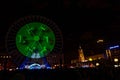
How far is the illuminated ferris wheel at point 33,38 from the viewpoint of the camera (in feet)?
44.5

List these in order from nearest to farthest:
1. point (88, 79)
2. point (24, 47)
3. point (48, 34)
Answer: point (88, 79) < point (24, 47) < point (48, 34)

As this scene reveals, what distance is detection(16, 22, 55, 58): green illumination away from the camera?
13492 millimetres

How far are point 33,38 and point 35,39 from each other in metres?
0.18

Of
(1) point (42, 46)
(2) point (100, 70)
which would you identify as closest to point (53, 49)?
(1) point (42, 46)

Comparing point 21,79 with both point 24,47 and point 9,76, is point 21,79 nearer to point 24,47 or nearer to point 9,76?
point 9,76

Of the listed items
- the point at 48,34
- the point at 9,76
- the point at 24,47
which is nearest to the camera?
the point at 9,76

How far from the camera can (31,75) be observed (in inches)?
180

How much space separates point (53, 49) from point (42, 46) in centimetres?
131

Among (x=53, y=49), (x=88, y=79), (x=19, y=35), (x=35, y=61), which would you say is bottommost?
(x=88, y=79)

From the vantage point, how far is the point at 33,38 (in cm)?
1376

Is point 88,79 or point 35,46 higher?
point 35,46

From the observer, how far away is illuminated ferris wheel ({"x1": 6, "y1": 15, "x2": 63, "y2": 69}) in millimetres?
13562

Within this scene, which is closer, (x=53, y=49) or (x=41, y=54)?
(x=41, y=54)

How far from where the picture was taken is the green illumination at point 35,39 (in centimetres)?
1349
